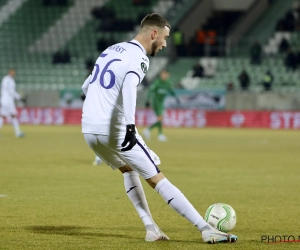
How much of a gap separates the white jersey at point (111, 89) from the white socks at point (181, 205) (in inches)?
26.9

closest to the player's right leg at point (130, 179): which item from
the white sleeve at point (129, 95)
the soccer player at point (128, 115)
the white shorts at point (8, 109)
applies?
the soccer player at point (128, 115)

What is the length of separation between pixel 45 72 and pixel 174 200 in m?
32.3

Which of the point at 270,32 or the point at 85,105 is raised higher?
the point at 270,32

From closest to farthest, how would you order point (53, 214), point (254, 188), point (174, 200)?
point (174, 200) → point (53, 214) → point (254, 188)

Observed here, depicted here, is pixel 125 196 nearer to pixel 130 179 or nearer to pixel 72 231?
pixel 72 231

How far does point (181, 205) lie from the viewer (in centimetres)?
664

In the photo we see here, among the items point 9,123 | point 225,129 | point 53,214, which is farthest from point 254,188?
point 9,123

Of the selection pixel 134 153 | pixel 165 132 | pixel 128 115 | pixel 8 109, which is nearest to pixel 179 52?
pixel 165 132

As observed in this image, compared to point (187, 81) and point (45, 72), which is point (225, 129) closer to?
point (187, 81)

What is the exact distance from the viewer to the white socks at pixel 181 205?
6.63 m

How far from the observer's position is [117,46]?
6.98 metres

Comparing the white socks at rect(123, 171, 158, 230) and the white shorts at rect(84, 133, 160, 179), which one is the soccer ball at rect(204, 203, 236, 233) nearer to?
the white socks at rect(123, 171, 158, 230)

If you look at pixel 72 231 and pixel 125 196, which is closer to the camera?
pixel 72 231

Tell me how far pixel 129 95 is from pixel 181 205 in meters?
1.14
